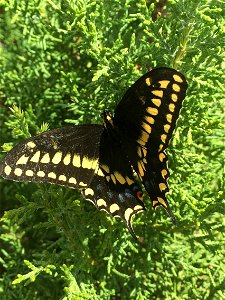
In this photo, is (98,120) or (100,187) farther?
(98,120)

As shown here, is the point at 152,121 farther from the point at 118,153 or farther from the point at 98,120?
the point at 98,120

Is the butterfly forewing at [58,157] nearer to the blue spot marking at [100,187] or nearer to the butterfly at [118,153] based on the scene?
the butterfly at [118,153]

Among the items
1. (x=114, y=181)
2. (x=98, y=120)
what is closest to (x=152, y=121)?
(x=114, y=181)

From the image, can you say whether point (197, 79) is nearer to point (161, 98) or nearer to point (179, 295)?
point (161, 98)

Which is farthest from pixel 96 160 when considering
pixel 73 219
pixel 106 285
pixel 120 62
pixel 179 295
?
pixel 179 295

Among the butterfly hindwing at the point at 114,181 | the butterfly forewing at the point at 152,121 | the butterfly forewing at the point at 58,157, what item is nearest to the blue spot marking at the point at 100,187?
the butterfly hindwing at the point at 114,181

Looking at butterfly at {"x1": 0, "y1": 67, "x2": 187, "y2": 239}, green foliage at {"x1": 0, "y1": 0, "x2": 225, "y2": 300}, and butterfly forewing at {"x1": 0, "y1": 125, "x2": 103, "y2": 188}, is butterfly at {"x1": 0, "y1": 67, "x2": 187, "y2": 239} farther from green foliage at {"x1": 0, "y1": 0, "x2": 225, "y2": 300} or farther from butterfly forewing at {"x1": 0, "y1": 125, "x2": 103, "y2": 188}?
green foliage at {"x1": 0, "y1": 0, "x2": 225, "y2": 300}
